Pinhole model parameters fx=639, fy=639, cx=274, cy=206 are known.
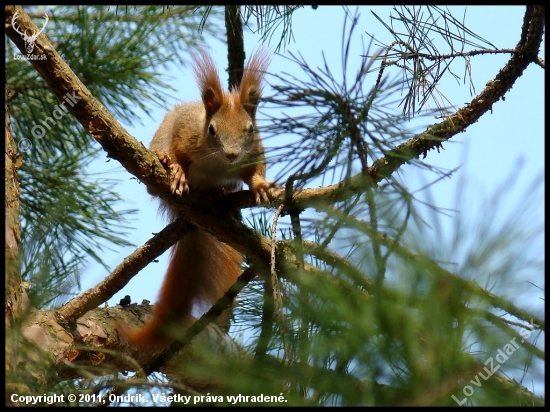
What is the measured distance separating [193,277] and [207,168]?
403 mm

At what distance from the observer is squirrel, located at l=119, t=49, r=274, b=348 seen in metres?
2.13

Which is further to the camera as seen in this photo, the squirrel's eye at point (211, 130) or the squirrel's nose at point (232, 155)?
the squirrel's eye at point (211, 130)

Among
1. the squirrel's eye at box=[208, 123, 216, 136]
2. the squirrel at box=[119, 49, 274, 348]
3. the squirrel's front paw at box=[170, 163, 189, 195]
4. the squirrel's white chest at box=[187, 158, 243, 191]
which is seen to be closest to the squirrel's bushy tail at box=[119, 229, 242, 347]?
the squirrel at box=[119, 49, 274, 348]

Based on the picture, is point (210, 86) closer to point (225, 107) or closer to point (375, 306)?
point (225, 107)

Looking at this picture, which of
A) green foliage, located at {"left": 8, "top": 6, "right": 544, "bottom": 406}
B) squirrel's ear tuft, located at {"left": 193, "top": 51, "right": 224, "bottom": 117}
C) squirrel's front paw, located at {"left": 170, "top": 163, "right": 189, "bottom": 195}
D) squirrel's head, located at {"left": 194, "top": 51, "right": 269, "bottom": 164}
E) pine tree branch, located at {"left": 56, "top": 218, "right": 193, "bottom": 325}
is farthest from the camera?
squirrel's ear tuft, located at {"left": 193, "top": 51, "right": 224, "bottom": 117}

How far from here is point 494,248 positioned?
31.5 inches

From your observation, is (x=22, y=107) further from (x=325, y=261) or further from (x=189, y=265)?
(x=325, y=261)

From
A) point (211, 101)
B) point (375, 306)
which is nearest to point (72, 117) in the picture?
point (211, 101)

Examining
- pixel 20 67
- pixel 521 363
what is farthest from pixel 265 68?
pixel 521 363

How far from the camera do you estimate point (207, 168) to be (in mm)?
2207

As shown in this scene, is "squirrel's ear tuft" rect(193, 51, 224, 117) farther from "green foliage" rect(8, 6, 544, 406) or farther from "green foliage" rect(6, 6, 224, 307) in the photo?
"green foliage" rect(8, 6, 544, 406)

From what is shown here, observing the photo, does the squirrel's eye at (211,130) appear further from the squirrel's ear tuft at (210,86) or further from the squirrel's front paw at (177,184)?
the squirrel's front paw at (177,184)

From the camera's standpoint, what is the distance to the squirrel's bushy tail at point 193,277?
2205 mm

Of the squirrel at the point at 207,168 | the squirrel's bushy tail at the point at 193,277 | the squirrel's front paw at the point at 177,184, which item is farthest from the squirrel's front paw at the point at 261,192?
the squirrel's bushy tail at the point at 193,277
